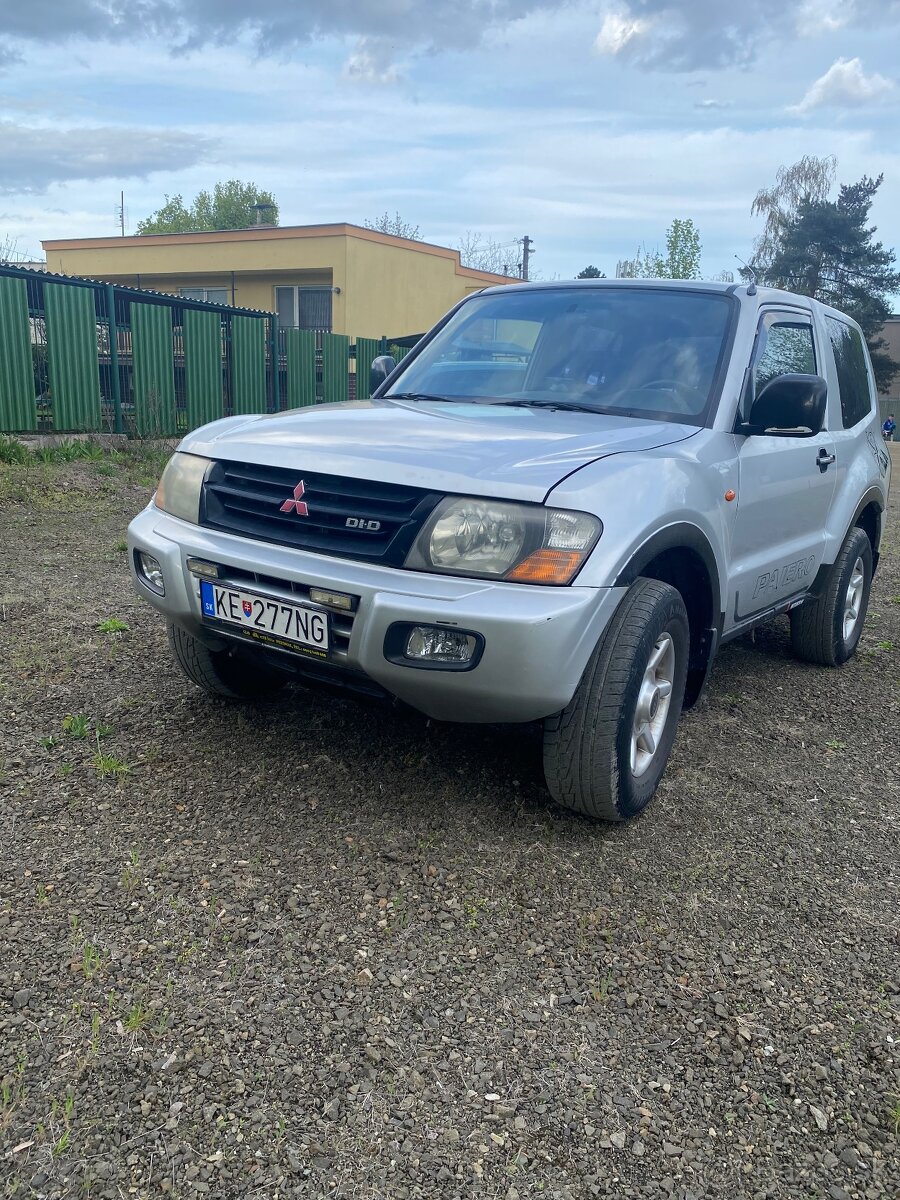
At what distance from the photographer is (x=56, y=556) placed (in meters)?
6.75

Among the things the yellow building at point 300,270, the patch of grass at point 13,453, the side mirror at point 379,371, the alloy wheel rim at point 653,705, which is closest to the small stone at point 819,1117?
the alloy wheel rim at point 653,705

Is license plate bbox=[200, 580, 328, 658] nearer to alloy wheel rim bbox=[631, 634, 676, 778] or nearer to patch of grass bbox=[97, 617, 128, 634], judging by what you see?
alloy wheel rim bbox=[631, 634, 676, 778]

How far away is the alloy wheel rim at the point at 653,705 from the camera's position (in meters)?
3.05

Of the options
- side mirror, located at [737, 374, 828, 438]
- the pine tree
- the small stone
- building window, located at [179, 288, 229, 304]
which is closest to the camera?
the small stone

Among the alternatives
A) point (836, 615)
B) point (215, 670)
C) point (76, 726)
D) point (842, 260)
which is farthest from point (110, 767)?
point (842, 260)

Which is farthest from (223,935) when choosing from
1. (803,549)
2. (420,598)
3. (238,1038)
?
(803,549)

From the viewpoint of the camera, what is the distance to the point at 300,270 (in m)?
25.6

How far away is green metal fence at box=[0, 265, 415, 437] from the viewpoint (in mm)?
10344

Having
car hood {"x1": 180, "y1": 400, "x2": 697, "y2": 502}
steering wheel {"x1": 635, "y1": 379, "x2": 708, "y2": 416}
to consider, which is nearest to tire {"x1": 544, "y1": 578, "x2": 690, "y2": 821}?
car hood {"x1": 180, "y1": 400, "x2": 697, "y2": 502}

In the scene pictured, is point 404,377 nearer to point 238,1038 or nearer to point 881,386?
point 238,1038

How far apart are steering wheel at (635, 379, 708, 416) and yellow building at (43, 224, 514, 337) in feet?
74.4

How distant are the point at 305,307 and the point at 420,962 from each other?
26499 millimetres

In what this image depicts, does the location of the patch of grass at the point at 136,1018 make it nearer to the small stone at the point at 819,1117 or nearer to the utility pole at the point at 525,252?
the small stone at the point at 819,1117

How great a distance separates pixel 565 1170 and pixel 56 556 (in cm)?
594
